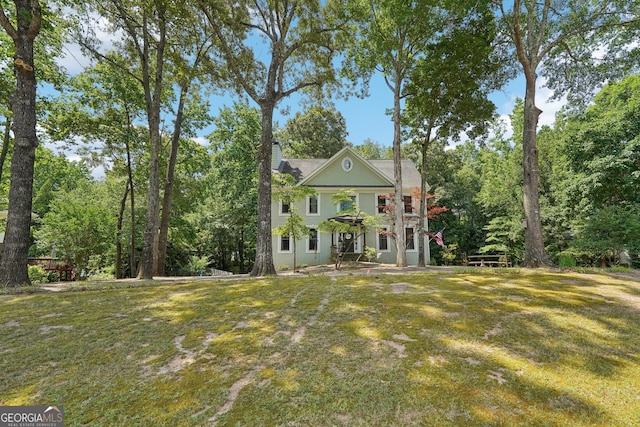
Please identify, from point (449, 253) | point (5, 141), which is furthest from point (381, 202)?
point (5, 141)

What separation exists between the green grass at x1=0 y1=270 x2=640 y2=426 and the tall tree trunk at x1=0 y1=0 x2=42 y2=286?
2548 millimetres

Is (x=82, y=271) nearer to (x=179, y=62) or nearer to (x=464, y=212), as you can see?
(x=179, y=62)

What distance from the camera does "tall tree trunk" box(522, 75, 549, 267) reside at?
865 centimetres

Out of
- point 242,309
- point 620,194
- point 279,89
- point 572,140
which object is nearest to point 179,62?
point 279,89

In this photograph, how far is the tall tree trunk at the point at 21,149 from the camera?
6441 millimetres

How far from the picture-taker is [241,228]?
Result: 22.2m

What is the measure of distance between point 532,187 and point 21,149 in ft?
43.8

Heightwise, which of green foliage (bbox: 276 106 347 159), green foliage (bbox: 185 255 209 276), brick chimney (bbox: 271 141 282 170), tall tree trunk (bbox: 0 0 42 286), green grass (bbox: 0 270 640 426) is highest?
green foliage (bbox: 276 106 347 159)

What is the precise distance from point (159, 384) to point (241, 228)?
66.9 feet

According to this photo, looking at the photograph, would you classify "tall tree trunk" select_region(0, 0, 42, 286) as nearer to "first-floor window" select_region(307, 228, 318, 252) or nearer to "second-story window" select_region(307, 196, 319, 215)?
"first-floor window" select_region(307, 228, 318, 252)

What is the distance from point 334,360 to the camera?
2.65 metres

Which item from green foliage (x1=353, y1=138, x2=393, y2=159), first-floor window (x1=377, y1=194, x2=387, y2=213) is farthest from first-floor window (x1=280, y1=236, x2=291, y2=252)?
green foliage (x1=353, y1=138, x2=393, y2=159)

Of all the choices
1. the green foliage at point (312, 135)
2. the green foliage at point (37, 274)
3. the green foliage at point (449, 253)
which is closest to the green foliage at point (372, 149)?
the green foliage at point (312, 135)

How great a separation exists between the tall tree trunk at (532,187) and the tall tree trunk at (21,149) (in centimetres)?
1309
